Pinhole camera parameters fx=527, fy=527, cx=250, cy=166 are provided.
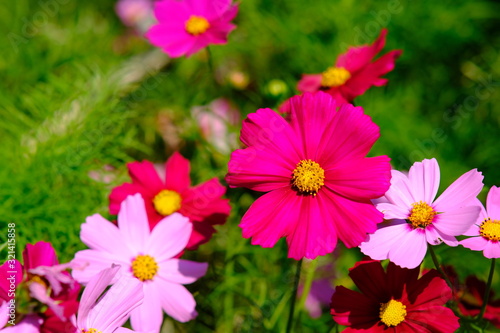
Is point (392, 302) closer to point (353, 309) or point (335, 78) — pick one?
point (353, 309)

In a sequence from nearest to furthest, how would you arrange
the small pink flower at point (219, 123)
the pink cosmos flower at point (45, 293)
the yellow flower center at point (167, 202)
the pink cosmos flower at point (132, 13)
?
the pink cosmos flower at point (45, 293) → the yellow flower center at point (167, 202) → the small pink flower at point (219, 123) → the pink cosmos flower at point (132, 13)

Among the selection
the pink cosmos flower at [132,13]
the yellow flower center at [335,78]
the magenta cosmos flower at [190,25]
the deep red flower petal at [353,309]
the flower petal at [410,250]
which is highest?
the pink cosmos flower at [132,13]

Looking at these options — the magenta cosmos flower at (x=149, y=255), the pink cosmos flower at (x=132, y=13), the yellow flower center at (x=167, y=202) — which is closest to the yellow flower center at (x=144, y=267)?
the magenta cosmos flower at (x=149, y=255)

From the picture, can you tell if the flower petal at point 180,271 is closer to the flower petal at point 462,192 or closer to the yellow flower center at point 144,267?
the yellow flower center at point 144,267

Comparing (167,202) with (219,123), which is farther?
(219,123)

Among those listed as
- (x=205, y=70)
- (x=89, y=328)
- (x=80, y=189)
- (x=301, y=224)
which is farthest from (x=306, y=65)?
(x=89, y=328)

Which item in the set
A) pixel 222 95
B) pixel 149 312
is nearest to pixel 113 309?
pixel 149 312

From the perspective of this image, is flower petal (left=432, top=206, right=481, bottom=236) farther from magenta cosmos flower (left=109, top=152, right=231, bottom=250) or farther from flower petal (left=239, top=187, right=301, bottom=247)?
magenta cosmos flower (left=109, top=152, right=231, bottom=250)
